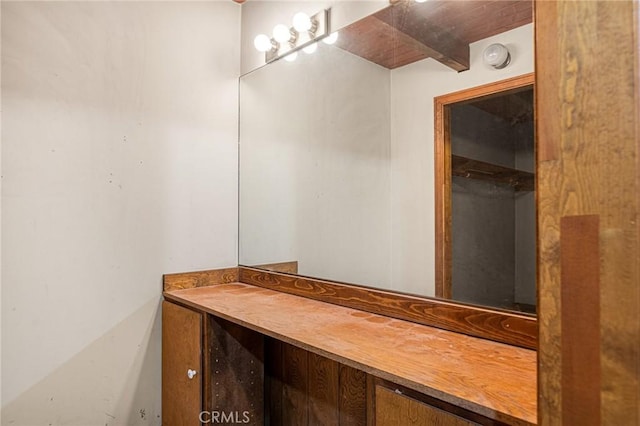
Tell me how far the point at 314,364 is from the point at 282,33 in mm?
1506

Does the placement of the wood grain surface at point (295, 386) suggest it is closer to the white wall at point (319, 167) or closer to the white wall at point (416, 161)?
the white wall at point (319, 167)

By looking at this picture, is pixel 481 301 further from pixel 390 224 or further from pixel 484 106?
pixel 484 106

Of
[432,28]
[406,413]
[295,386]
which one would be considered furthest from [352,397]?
[432,28]

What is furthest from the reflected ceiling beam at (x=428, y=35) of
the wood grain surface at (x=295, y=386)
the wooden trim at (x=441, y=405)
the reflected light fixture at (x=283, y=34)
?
the wood grain surface at (x=295, y=386)

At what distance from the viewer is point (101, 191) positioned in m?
1.54

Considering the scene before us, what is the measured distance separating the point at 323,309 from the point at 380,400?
0.56 metres

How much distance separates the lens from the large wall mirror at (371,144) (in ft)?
3.93

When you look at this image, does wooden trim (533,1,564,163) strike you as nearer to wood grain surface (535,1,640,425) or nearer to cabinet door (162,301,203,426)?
wood grain surface (535,1,640,425)

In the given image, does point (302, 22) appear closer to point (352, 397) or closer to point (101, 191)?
point (101, 191)

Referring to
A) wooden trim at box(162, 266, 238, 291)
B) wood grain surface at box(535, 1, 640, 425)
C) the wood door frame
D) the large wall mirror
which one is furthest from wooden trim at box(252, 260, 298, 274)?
wood grain surface at box(535, 1, 640, 425)

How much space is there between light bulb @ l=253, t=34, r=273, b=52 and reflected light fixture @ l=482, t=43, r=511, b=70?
1087 millimetres

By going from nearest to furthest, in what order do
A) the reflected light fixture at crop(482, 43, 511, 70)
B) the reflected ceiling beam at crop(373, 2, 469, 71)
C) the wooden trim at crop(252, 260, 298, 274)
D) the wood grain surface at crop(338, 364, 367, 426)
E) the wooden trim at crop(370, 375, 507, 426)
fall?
the wooden trim at crop(370, 375, 507, 426) → the reflected light fixture at crop(482, 43, 511, 70) → the reflected ceiling beam at crop(373, 2, 469, 71) → the wood grain surface at crop(338, 364, 367, 426) → the wooden trim at crop(252, 260, 298, 274)

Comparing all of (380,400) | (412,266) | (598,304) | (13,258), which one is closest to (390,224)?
(412,266)

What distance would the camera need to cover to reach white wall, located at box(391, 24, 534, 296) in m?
1.28
